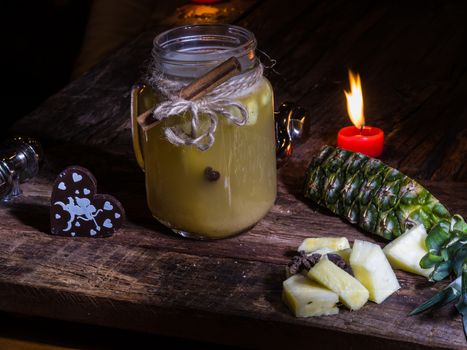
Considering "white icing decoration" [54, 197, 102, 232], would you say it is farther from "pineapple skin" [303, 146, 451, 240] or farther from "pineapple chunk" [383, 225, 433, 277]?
"pineapple chunk" [383, 225, 433, 277]

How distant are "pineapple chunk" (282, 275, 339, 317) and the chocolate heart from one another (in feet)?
1.13

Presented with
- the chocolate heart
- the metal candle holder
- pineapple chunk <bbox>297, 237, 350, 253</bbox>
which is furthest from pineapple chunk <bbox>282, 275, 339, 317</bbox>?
the metal candle holder

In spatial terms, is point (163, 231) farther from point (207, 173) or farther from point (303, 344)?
point (303, 344)

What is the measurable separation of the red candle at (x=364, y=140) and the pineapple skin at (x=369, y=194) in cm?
13

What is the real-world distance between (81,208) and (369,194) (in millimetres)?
453

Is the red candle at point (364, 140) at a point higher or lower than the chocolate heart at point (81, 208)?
higher

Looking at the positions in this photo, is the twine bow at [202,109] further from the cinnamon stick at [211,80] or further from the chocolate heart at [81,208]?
the chocolate heart at [81,208]

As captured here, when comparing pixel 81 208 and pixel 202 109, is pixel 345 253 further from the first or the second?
pixel 81 208

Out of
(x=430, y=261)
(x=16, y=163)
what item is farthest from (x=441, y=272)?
(x=16, y=163)

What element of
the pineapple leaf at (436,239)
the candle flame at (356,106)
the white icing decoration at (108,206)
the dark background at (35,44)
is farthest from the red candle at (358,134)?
the dark background at (35,44)

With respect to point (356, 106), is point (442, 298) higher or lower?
lower

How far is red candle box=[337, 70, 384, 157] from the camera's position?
61.4 inches

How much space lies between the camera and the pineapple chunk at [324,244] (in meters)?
1.26

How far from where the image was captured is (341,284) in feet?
3.73
